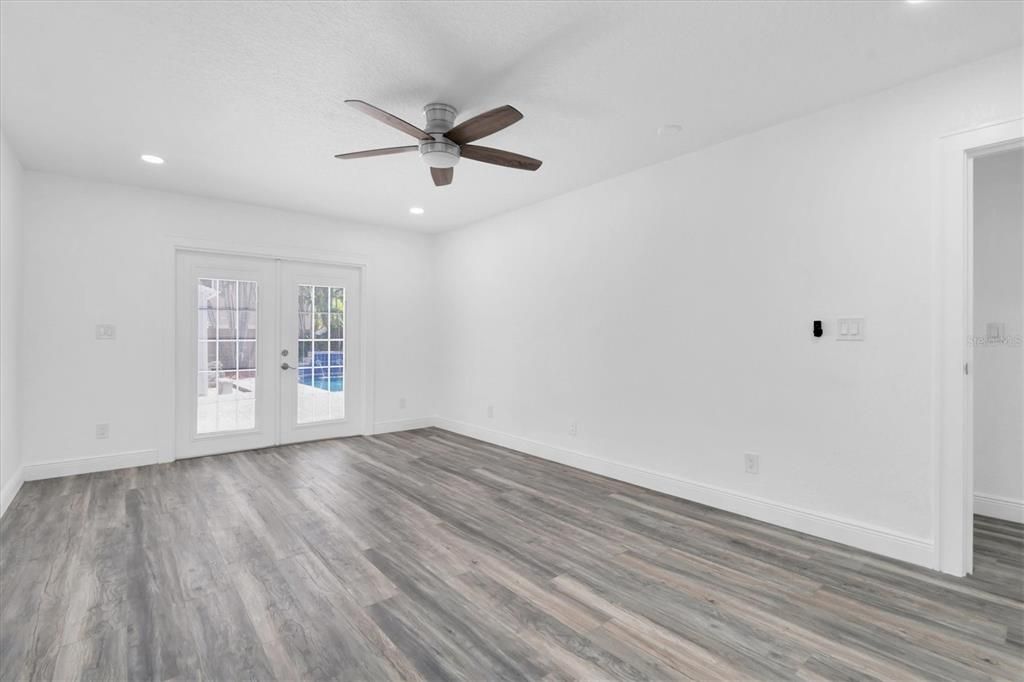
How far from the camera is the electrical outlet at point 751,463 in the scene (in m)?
3.21

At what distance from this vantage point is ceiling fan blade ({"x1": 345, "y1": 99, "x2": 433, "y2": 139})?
2299 mm

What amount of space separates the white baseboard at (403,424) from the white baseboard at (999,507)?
5.32m

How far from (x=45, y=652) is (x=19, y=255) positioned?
11.7 feet

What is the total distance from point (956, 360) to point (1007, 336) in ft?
4.60

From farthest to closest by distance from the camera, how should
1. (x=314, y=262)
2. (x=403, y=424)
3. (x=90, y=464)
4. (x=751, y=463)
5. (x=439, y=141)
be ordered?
(x=403, y=424) < (x=314, y=262) < (x=90, y=464) < (x=751, y=463) < (x=439, y=141)

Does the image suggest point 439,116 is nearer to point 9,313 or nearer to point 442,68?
point 442,68

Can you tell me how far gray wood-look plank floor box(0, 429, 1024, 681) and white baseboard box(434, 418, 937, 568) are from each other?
86 millimetres

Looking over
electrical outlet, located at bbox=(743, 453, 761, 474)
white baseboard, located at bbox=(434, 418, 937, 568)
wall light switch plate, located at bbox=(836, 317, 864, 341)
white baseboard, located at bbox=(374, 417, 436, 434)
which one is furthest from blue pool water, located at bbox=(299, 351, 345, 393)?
wall light switch plate, located at bbox=(836, 317, 864, 341)

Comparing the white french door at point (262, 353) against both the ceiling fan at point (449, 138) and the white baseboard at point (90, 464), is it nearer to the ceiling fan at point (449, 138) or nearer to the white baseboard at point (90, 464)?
the white baseboard at point (90, 464)

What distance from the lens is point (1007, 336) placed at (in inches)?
129

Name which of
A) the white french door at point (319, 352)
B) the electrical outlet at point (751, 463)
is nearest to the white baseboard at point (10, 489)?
the white french door at point (319, 352)

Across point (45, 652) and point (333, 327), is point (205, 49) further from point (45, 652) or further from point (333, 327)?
point (333, 327)

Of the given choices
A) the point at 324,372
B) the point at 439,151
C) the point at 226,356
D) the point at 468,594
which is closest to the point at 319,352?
the point at 324,372

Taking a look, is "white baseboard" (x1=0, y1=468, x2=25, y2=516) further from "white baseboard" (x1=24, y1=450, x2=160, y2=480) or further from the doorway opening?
the doorway opening
